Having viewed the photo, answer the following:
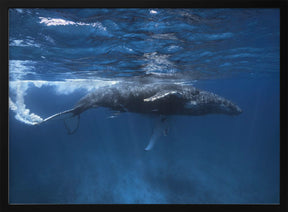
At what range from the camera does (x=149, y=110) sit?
8648mm

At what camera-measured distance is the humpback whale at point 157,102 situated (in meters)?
7.73

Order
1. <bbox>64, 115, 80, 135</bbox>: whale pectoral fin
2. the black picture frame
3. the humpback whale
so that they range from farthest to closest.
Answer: <bbox>64, 115, 80, 135</bbox>: whale pectoral fin, the humpback whale, the black picture frame

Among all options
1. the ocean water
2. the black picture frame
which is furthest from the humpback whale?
the black picture frame

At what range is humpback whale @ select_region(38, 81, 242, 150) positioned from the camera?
773 cm

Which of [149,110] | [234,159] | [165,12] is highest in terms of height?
[165,12]

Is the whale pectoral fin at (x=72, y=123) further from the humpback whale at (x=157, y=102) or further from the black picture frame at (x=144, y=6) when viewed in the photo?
the black picture frame at (x=144, y=6)

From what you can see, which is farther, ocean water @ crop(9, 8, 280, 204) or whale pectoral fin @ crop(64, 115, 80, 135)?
whale pectoral fin @ crop(64, 115, 80, 135)

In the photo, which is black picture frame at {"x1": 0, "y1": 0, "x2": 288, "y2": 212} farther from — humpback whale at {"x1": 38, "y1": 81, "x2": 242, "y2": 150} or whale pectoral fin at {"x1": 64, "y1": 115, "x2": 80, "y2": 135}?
whale pectoral fin at {"x1": 64, "y1": 115, "x2": 80, "y2": 135}

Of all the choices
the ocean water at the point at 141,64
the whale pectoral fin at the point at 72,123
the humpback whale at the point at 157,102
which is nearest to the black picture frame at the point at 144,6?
the ocean water at the point at 141,64

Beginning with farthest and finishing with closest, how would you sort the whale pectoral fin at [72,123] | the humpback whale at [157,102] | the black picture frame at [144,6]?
the whale pectoral fin at [72,123]
the humpback whale at [157,102]
the black picture frame at [144,6]

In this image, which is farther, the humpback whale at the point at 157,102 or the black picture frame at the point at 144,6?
the humpback whale at the point at 157,102
